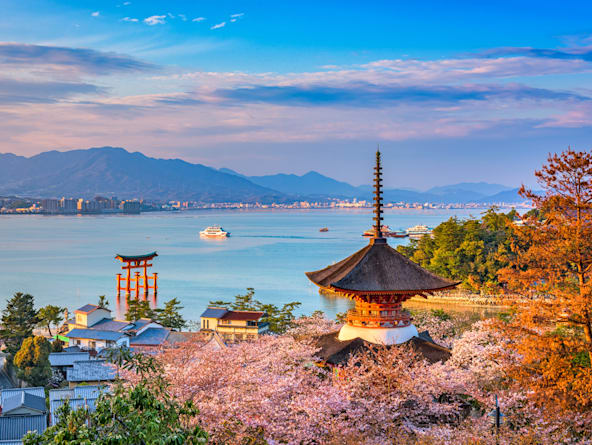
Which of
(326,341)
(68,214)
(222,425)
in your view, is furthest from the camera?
(68,214)

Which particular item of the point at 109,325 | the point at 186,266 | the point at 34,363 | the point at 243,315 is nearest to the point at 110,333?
the point at 109,325

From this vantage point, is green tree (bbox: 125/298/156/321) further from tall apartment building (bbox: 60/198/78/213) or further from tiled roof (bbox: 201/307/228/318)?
tall apartment building (bbox: 60/198/78/213)

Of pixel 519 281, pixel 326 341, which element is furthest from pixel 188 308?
pixel 519 281

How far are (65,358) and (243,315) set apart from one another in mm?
8689

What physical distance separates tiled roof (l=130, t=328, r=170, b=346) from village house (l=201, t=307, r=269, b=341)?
1.95 metres

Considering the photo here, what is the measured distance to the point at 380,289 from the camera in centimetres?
978

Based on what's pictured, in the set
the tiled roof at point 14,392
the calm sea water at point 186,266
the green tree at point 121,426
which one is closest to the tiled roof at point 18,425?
the tiled roof at point 14,392

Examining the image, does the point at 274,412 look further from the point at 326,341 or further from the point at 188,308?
the point at 188,308

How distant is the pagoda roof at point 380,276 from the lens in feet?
32.3

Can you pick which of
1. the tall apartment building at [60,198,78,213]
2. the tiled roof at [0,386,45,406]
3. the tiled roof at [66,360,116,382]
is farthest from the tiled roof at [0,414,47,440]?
the tall apartment building at [60,198,78,213]

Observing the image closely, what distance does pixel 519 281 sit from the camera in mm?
9117

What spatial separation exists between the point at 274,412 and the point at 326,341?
311 centimetres

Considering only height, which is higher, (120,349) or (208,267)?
(120,349)

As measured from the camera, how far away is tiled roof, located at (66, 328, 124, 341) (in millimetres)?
24328
